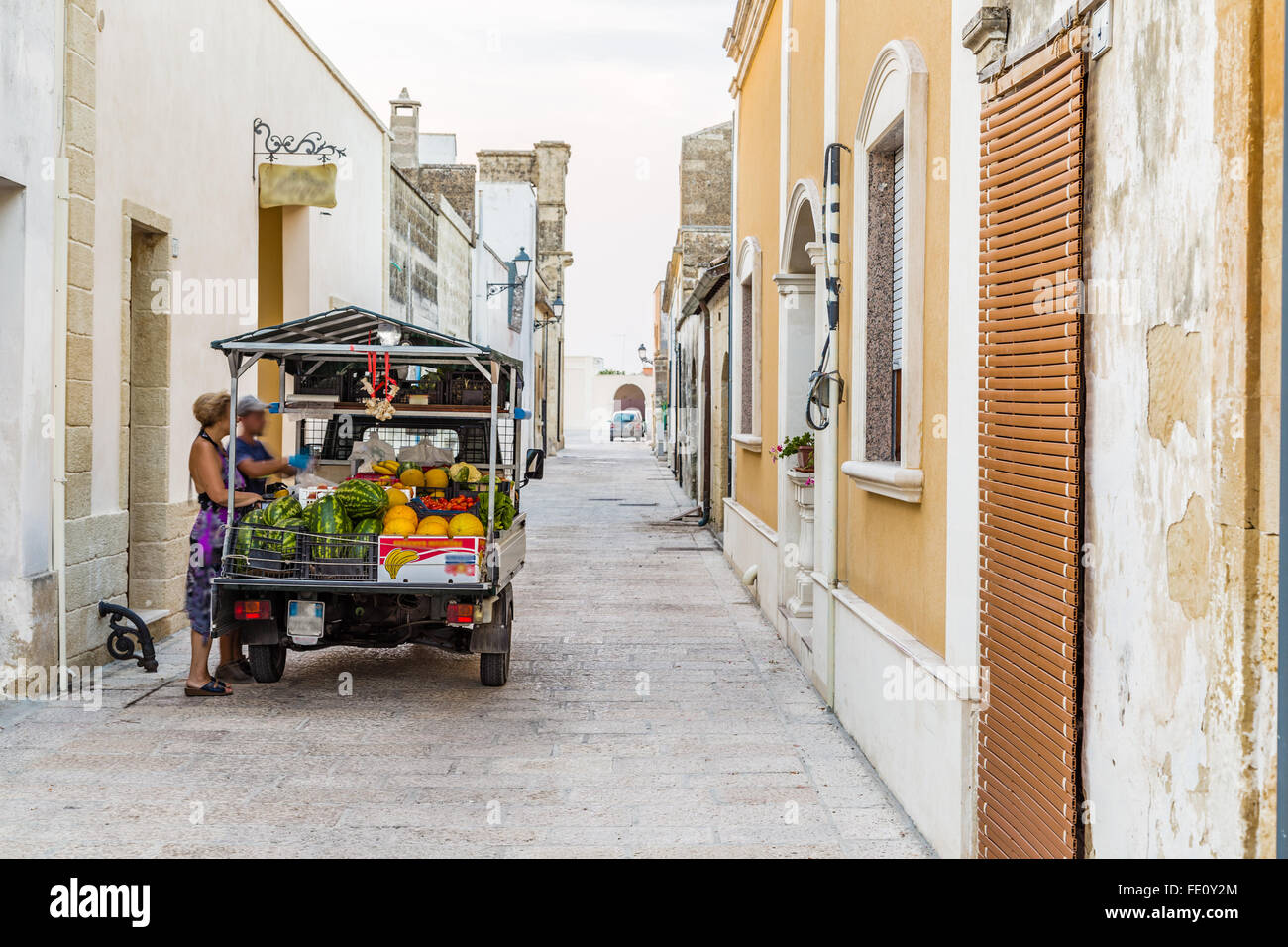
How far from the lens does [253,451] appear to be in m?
7.53

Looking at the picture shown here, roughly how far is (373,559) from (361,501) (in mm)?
368

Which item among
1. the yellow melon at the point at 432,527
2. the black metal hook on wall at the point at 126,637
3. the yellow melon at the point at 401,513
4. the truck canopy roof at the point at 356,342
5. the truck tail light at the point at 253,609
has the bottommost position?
the black metal hook on wall at the point at 126,637

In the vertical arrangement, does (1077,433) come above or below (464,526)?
above

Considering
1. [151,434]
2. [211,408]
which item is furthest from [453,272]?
[211,408]

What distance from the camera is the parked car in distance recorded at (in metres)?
65.5

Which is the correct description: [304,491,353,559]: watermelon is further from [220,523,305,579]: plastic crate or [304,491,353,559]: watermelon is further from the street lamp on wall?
the street lamp on wall

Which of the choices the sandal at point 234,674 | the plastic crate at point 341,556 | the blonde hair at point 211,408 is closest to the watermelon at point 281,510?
the plastic crate at point 341,556

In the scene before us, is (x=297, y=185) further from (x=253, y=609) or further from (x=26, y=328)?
(x=253, y=609)

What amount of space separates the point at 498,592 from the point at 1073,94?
4.75 meters

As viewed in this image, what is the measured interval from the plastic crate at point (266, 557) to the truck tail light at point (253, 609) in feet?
0.57

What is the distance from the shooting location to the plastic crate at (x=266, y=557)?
697 centimetres

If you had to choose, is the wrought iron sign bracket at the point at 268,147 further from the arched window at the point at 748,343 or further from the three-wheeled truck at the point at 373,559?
the arched window at the point at 748,343

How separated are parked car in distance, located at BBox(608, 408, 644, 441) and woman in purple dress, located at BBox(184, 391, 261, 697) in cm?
5783
